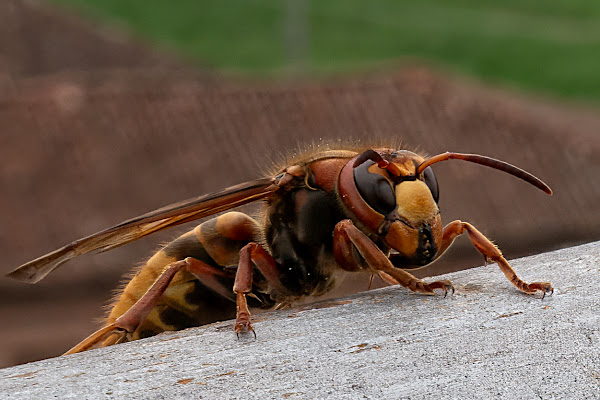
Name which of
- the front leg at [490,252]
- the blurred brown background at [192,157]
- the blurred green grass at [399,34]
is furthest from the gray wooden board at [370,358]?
the blurred green grass at [399,34]

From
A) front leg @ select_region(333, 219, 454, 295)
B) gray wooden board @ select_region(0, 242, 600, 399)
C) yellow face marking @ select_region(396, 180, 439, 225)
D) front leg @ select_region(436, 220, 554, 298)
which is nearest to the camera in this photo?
gray wooden board @ select_region(0, 242, 600, 399)

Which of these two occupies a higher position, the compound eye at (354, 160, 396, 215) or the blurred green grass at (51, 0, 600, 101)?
the compound eye at (354, 160, 396, 215)

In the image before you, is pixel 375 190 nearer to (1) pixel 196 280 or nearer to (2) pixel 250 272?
(2) pixel 250 272

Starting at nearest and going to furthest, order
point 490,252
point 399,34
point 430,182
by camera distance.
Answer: point 490,252
point 430,182
point 399,34

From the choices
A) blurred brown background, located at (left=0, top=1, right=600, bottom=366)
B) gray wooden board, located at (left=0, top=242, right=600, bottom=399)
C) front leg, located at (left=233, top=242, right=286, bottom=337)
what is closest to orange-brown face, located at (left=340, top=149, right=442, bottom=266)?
front leg, located at (left=233, top=242, right=286, bottom=337)

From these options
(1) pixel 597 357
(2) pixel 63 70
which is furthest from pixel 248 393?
(2) pixel 63 70

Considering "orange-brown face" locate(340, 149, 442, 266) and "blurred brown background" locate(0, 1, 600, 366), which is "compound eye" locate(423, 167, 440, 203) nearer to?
"orange-brown face" locate(340, 149, 442, 266)

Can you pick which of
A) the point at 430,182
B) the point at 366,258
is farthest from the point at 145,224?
the point at 430,182

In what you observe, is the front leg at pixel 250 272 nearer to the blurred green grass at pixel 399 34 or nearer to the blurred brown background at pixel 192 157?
the blurred brown background at pixel 192 157
